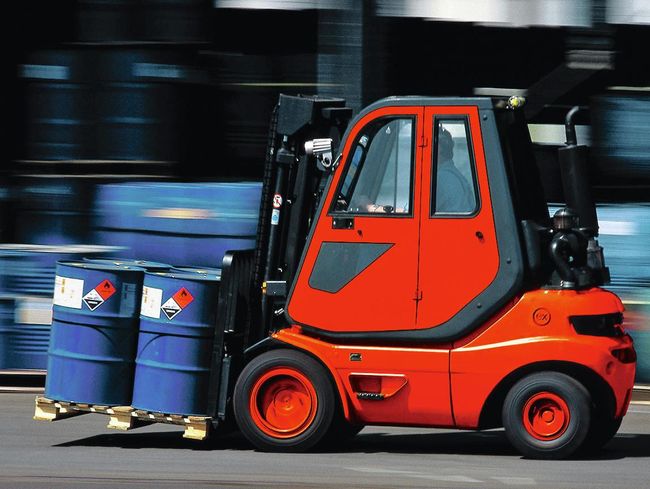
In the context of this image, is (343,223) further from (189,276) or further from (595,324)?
(595,324)

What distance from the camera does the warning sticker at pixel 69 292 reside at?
7.89 metres

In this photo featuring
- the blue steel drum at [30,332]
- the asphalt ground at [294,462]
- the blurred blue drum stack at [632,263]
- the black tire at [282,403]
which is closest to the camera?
the asphalt ground at [294,462]

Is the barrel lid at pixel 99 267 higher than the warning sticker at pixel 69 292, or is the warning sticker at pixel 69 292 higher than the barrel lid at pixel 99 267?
the barrel lid at pixel 99 267

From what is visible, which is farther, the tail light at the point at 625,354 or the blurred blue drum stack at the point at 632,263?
the blurred blue drum stack at the point at 632,263

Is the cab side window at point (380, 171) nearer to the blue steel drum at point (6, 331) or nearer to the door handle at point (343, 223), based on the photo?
the door handle at point (343, 223)

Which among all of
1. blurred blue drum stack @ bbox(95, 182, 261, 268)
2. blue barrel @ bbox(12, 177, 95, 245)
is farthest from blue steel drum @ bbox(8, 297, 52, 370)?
blurred blue drum stack @ bbox(95, 182, 261, 268)

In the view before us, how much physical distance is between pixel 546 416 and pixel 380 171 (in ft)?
5.36

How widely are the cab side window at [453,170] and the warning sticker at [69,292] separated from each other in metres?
2.11

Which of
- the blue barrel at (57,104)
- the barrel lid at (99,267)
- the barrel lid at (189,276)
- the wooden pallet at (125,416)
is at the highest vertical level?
the blue barrel at (57,104)

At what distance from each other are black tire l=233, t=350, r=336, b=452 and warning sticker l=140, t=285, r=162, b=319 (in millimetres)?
617

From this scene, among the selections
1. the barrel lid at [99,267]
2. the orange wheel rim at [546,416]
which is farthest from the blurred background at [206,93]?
the orange wheel rim at [546,416]

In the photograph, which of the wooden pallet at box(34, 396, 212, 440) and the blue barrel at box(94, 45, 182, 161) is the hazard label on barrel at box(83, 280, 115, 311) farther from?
the blue barrel at box(94, 45, 182, 161)

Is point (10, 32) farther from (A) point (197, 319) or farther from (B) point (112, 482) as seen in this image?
(B) point (112, 482)

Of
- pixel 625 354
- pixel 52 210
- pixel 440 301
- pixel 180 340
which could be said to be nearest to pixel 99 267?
pixel 180 340
